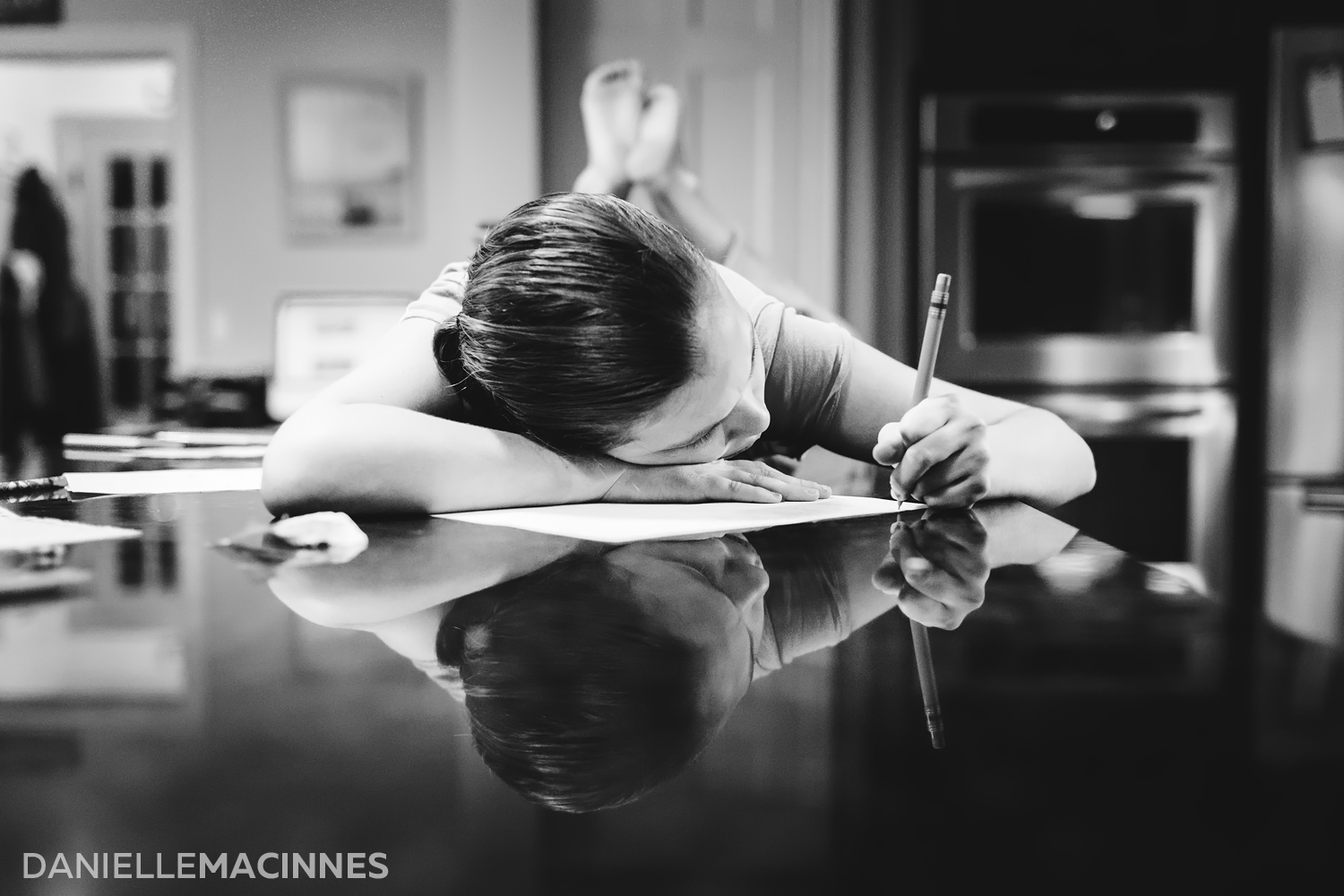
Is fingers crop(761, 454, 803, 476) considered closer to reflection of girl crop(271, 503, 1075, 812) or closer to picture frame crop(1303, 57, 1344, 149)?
reflection of girl crop(271, 503, 1075, 812)

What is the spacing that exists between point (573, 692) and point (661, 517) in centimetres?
44

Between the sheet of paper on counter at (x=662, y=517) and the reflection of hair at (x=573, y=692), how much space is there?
194mm

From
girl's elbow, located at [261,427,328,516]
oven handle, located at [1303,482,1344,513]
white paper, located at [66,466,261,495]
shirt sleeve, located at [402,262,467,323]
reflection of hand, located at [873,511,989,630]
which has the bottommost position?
oven handle, located at [1303,482,1344,513]

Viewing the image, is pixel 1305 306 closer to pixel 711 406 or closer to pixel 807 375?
pixel 807 375

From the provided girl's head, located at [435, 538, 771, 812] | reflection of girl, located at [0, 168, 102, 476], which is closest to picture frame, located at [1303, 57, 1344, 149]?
girl's head, located at [435, 538, 771, 812]

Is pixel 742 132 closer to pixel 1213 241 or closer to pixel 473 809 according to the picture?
pixel 1213 241

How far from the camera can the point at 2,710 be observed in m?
0.34

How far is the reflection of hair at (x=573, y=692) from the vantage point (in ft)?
0.89

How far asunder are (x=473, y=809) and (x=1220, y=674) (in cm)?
27

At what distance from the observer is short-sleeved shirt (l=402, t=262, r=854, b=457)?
3.49 ft

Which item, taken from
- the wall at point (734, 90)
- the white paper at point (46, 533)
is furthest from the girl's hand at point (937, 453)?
the wall at point (734, 90)

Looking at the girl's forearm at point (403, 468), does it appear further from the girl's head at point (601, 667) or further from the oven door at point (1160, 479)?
the oven door at point (1160, 479)

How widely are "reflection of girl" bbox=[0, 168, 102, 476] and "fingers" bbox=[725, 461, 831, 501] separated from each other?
5.46 meters

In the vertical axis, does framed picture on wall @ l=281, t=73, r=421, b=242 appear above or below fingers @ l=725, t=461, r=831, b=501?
above
